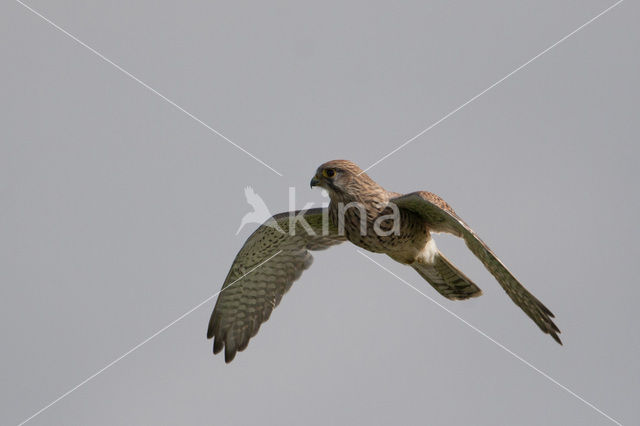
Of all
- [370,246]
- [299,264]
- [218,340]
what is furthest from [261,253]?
[370,246]

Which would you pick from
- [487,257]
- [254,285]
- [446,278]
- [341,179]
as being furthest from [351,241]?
[254,285]

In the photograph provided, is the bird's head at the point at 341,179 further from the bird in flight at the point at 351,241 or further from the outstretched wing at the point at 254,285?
the outstretched wing at the point at 254,285

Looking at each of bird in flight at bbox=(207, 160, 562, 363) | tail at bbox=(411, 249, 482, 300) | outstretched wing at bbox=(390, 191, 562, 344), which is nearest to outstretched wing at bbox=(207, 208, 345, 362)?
bird in flight at bbox=(207, 160, 562, 363)

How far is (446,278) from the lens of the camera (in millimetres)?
11555

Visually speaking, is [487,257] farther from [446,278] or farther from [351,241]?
[446,278]

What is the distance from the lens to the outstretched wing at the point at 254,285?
40.0 ft

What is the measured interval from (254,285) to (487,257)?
3.88 m

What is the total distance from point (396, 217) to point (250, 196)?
87.4 inches

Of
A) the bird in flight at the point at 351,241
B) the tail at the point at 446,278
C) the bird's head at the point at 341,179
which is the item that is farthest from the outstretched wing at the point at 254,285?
the bird's head at the point at 341,179

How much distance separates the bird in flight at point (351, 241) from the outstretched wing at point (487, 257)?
1 centimetres

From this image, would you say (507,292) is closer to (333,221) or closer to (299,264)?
(333,221)

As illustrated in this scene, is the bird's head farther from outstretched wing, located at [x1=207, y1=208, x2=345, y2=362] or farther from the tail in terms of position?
outstretched wing, located at [x1=207, y1=208, x2=345, y2=362]

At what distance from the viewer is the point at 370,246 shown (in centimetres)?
1062

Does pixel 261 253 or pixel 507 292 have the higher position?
pixel 261 253
